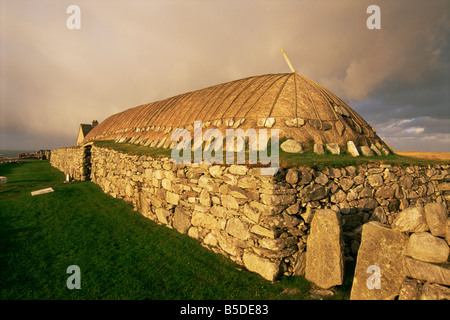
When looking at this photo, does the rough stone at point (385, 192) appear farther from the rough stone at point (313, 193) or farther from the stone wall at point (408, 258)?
the stone wall at point (408, 258)

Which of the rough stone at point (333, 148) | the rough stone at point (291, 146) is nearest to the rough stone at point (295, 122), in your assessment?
the rough stone at point (291, 146)

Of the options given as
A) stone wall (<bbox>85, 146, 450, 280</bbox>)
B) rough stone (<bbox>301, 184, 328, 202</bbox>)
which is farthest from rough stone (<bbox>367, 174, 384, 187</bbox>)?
rough stone (<bbox>301, 184, 328, 202</bbox>)

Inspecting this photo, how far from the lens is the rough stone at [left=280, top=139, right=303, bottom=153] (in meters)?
7.32

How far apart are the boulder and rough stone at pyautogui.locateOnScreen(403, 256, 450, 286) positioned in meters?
1.17

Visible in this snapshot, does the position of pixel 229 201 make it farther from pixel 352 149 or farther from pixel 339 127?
pixel 339 127

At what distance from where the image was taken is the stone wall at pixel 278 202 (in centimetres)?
485

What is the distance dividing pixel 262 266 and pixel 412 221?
312 centimetres

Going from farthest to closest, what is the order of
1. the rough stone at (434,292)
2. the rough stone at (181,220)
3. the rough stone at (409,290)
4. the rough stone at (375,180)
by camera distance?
the rough stone at (181,220), the rough stone at (375,180), the rough stone at (409,290), the rough stone at (434,292)

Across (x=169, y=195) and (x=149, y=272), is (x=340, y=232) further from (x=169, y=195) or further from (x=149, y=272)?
(x=169, y=195)

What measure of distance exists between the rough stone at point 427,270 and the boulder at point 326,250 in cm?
117

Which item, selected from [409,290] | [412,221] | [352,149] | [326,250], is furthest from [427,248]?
[352,149]
